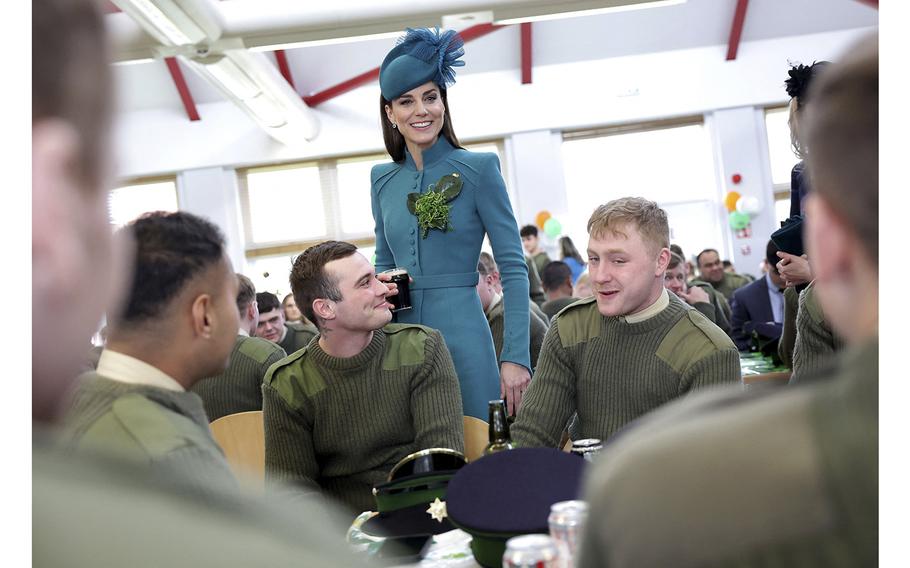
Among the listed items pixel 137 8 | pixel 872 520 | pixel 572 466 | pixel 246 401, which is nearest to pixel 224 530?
pixel 872 520

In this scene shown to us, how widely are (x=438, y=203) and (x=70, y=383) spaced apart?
6.31ft

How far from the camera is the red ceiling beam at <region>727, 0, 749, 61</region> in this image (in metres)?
11.4

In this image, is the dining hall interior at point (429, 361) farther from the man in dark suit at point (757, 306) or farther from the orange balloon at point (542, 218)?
the orange balloon at point (542, 218)

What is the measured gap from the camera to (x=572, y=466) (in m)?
1.07

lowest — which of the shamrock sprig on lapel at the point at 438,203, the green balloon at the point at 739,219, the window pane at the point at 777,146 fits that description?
the shamrock sprig on lapel at the point at 438,203

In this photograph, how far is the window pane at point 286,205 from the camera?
1233cm

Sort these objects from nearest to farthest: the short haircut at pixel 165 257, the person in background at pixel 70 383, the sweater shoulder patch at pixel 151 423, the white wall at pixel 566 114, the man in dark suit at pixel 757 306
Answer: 1. the person in background at pixel 70 383
2. the sweater shoulder patch at pixel 151 423
3. the short haircut at pixel 165 257
4. the man in dark suit at pixel 757 306
5. the white wall at pixel 566 114

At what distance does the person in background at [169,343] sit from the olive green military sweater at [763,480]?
0.33m

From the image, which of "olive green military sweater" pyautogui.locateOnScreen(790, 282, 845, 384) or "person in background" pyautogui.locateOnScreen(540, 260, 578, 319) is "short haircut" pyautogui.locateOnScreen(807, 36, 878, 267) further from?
"person in background" pyautogui.locateOnScreen(540, 260, 578, 319)

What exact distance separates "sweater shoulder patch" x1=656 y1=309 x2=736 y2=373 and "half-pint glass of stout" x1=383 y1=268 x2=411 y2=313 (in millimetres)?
779

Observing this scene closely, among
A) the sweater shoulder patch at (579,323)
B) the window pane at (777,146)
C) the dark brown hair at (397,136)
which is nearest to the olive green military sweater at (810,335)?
the sweater shoulder patch at (579,323)

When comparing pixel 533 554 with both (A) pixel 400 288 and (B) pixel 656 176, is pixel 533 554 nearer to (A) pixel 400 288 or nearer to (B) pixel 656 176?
(A) pixel 400 288

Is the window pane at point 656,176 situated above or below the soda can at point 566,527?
above

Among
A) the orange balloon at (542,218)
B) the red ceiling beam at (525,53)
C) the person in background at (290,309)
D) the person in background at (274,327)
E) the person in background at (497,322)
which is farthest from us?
the orange balloon at (542,218)
